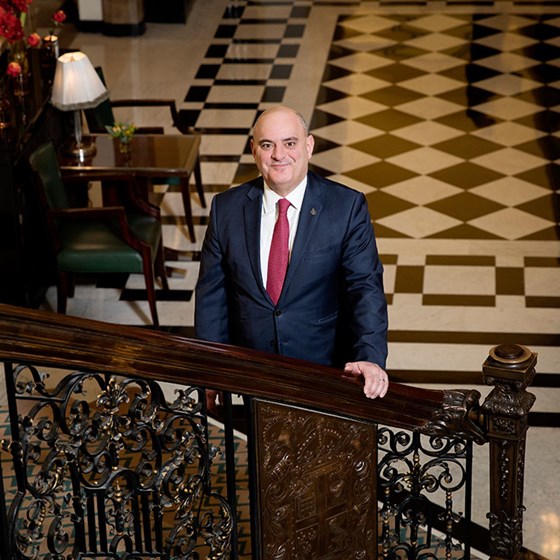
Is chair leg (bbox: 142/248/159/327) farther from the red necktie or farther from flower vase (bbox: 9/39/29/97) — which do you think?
the red necktie

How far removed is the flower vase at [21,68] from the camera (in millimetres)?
7648

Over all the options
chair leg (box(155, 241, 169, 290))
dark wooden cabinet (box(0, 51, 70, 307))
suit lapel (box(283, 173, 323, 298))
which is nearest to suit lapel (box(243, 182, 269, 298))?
suit lapel (box(283, 173, 323, 298))

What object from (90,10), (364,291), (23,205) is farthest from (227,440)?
(90,10)

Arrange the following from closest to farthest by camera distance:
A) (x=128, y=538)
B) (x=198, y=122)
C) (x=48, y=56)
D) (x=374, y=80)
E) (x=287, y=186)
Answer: (x=128, y=538)
(x=287, y=186)
(x=48, y=56)
(x=198, y=122)
(x=374, y=80)

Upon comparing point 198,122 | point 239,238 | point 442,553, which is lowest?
point 442,553

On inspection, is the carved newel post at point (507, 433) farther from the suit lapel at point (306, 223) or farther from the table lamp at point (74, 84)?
the table lamp at point (74, 84)

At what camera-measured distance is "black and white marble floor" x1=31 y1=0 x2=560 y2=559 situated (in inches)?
278

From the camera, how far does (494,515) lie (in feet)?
11.6

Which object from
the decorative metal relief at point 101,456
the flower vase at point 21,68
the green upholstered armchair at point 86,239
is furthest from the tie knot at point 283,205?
the flower vase at point 21,68

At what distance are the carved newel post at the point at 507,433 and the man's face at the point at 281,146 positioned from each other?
3.26 ft

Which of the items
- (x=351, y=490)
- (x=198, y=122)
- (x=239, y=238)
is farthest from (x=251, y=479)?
(x=198, y=122)

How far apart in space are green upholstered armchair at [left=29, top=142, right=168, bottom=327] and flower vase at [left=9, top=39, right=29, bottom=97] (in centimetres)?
90

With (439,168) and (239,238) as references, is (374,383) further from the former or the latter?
(439,168)

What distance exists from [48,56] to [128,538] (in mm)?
5603
